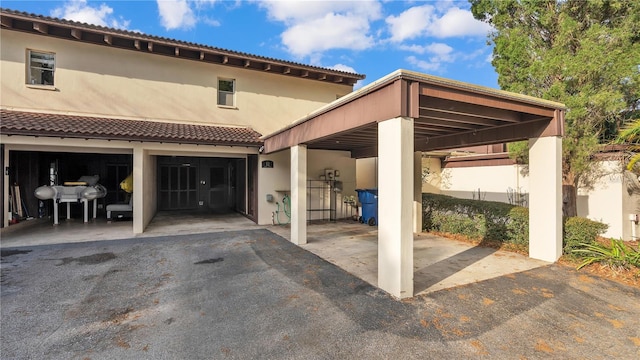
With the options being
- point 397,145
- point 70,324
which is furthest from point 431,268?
point 70,324

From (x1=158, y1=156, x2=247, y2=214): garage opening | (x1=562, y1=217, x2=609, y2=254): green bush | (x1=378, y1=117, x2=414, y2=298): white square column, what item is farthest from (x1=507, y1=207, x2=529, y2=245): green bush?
(x1=158, y1=156, x2=247, y2=214): garage opening

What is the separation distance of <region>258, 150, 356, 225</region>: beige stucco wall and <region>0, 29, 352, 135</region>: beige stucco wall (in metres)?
1.78

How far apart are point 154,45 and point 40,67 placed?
3.30m

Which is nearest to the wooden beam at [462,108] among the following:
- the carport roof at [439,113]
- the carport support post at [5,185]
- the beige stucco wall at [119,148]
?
the carport roof at [439,113]

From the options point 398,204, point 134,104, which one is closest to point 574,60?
point 398,204

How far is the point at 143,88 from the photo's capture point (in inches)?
383

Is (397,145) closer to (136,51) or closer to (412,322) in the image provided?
(412,322)

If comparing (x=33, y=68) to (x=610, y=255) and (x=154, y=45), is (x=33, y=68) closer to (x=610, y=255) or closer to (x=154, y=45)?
(x=154, y=45)

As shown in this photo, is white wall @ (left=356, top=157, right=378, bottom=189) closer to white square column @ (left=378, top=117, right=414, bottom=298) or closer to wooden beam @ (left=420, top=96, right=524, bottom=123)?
wooden beam @ (left=420, top=96, right=524, bottom=123)

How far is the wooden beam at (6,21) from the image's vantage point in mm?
8052

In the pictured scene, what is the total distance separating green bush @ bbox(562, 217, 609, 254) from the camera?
5.55 meters

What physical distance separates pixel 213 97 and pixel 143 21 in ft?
13.0

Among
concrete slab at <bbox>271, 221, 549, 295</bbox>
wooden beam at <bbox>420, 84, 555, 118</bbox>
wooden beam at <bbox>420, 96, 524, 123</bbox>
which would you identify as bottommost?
concrete slab at <bbox>271, 221, 549, 295</bbox>

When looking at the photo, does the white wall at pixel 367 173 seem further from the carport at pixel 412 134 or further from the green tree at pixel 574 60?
the green tree at pixel 574 60
